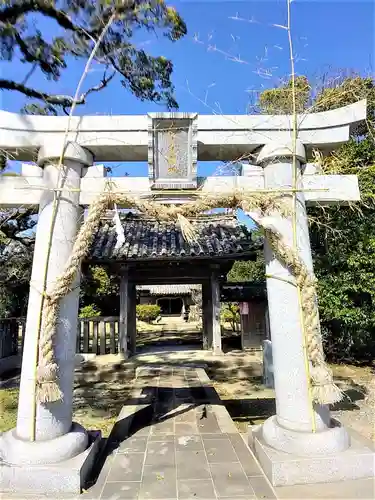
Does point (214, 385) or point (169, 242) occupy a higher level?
point (169, 242)

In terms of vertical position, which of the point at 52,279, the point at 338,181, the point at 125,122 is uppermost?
the point at 125,122

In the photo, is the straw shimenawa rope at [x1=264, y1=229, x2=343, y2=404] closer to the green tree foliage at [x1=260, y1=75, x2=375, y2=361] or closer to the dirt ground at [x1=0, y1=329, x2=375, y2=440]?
the dirt ground at [x1=0, y1=329, x2=375, y2=440]

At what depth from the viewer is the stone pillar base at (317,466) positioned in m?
3.12

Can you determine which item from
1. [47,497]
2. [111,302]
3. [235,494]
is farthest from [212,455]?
[111,302]

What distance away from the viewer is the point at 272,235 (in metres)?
3.65

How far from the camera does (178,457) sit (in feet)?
12.3

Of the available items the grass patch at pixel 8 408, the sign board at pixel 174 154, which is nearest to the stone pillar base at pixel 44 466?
the sign board at pixel 174 154

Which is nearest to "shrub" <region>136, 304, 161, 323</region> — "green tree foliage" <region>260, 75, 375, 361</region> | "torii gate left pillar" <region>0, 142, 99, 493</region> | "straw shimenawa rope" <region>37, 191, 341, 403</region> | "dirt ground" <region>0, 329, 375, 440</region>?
"dirt ground" <region>0, 329, 375, 440</region>

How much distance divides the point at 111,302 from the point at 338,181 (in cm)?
1350

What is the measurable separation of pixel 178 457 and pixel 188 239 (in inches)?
91.6

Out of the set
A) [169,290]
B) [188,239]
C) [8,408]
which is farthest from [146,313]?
[188,239]

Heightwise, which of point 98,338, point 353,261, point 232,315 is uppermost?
point 353,261

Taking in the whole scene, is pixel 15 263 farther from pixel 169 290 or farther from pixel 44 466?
pixel 169 290

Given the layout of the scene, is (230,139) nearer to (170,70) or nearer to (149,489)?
(149,489)
